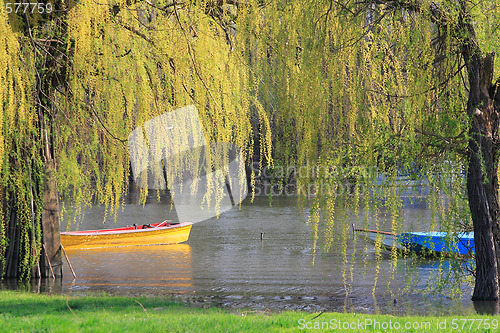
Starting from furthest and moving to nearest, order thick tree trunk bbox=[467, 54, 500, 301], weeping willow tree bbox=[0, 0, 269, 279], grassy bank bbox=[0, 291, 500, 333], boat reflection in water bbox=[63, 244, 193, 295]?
boat reflection in water bbox=[63, 244, 193, 295] → thick tree trunk bbox=[467, 54, 500, 301] → weeping willow tree bbox=[0, 0, 269, 279] → grassy bank bbox=[0, 291, 500, 333]

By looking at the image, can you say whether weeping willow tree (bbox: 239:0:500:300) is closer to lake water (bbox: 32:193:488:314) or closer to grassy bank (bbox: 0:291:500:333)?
lake water (bbox: 32:193:488:314)

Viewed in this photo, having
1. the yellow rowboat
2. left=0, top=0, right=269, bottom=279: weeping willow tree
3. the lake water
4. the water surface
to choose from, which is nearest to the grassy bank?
the water surface

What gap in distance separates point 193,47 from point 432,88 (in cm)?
299

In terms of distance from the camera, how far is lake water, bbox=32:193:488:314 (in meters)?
8.90

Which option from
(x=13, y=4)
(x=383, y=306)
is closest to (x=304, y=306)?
(x=383, y=306)

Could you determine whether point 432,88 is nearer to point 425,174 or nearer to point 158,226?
point 425,174

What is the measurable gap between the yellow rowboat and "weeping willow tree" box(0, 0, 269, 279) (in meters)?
8.80

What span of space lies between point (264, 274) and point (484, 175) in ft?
24.4

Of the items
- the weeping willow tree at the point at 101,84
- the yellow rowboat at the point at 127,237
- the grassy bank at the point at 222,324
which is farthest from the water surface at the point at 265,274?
the weeping willow tree at the point at 101,84

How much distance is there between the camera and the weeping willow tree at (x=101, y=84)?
5711 millimetres

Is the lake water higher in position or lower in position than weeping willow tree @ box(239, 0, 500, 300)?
lower

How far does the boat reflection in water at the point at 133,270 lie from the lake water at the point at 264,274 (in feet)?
0.07

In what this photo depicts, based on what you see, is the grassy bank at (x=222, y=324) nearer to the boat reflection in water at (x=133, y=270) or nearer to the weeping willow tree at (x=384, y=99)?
the weeping willow tree at (x=384, y=99)

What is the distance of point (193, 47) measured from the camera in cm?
661
